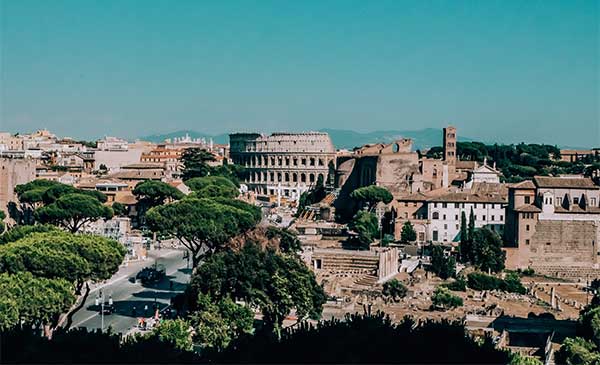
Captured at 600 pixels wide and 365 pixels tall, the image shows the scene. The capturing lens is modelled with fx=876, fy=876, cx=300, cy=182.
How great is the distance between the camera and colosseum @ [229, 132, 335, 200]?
99.2 metres

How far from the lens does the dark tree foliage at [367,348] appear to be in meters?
16.3

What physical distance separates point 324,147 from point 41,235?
73752mm

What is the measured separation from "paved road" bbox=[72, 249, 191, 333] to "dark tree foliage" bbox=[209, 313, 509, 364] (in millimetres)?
11013

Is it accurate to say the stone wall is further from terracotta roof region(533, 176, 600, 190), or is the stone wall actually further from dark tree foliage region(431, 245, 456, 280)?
dark tree foliage region(431, 245, 456, 280)

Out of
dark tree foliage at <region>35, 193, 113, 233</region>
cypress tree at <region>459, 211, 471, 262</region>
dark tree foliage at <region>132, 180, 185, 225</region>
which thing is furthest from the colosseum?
cypress tree at <region>459, 211, 471, 262</region>

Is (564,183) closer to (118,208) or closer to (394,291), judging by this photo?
(394,291)

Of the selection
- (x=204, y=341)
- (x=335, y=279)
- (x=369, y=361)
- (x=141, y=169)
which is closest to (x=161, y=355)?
(x=369, y=361)

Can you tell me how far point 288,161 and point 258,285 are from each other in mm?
74673

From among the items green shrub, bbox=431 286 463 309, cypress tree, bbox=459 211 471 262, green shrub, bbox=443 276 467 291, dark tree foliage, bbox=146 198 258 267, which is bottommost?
green shrub, bbox=431 286 463 309

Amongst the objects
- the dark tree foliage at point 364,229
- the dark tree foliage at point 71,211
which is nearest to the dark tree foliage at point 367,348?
the dark tree foliage at point 364,229

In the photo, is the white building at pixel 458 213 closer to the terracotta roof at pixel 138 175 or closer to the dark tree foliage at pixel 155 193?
the dark tree foliage at pixel 155 193

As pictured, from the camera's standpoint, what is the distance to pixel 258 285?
26.3 meters

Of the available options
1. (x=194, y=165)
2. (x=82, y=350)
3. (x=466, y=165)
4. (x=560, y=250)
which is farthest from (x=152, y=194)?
(x=82, y=350)

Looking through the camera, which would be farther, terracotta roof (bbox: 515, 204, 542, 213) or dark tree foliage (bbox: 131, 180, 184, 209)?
dark tree foliage (bbox: 131, 180, 184, 209)
